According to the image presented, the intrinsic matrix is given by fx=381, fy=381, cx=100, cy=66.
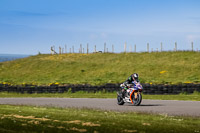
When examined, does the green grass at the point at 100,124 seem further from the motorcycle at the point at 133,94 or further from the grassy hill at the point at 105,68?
the grassy hill at the point at 105,68

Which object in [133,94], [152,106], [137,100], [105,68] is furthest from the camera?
[105,68]

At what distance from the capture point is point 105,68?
195 feet

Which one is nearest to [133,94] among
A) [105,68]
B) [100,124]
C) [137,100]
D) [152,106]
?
[137,100]

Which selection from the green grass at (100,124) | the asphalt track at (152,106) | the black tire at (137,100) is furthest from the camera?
the black tire at (137,100)

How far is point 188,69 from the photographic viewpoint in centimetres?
5041

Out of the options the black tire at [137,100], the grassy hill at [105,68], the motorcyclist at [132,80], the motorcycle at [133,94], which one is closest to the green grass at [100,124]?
the motorcycle at [133,94]

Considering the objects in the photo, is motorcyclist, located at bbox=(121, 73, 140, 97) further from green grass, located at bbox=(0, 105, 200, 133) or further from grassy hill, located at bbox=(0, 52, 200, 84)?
grassy hill, located at bbox=(0, 52, 200, 84)

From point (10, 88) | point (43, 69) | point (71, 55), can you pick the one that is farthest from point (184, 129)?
point (71, 55)

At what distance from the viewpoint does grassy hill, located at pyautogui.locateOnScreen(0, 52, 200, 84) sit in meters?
49.1

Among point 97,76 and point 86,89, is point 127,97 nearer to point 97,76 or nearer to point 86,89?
point 86,89

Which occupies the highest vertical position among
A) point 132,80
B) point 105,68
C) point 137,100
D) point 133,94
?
point 105,68

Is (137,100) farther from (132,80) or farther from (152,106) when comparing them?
(132,80)

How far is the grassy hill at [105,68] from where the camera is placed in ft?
161

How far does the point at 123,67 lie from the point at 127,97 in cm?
3843
